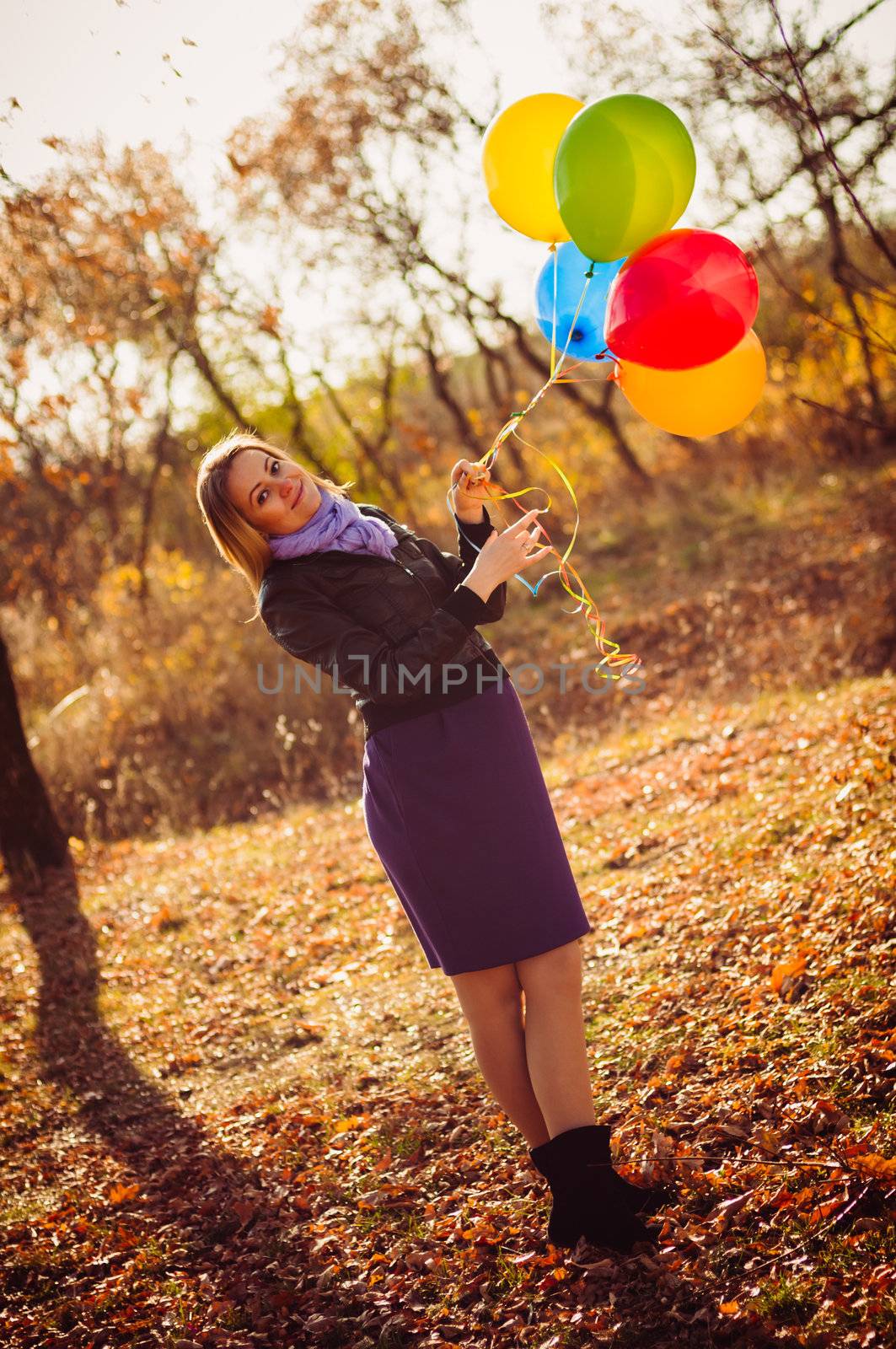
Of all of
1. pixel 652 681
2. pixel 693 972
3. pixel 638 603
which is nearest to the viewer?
pixel 693 972

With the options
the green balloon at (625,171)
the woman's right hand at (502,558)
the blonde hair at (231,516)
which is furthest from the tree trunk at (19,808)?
the green balloon at (625,171)

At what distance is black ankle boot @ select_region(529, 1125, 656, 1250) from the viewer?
2.54 m

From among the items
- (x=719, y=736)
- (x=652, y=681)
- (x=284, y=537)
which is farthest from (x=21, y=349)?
(x=284, y=537)

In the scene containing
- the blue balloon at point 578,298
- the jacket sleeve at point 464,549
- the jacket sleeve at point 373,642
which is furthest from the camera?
the blue balloon at point 578,298

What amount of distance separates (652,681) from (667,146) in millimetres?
6324

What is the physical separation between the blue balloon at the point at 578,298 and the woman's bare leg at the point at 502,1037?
1.74 metres

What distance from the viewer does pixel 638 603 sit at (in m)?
10.4

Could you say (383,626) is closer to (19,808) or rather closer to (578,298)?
(578,298)

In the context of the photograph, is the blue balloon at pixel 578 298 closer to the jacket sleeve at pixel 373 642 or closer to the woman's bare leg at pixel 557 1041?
the jacket sleeve at pixel 373 642

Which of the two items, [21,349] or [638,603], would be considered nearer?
[638,603]

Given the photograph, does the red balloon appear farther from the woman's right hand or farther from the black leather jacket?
the black leather jacket

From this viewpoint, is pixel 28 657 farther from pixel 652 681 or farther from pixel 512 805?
pixel 512 805

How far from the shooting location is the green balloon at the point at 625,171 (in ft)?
8.88

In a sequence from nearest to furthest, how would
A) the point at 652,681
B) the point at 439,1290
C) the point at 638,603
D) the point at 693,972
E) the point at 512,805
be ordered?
the point at 512,805, the point at 439,1290, the point at 693,972, the point at 652,681, the point at 638,603
